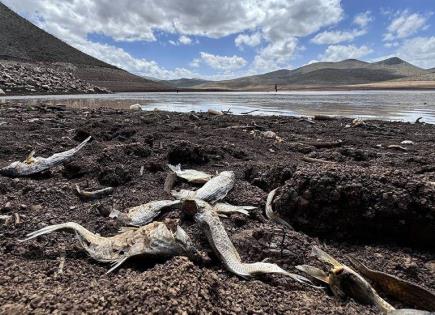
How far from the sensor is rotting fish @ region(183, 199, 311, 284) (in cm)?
282

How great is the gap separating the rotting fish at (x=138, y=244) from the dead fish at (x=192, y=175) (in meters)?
1.75

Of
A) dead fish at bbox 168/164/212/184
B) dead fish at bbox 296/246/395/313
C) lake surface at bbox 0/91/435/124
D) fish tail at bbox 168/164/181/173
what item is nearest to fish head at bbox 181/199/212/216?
dead fish at bbox 296/246/395/313

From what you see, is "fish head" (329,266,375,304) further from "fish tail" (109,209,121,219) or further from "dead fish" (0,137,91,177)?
"dead fish" (0,137,91,177)

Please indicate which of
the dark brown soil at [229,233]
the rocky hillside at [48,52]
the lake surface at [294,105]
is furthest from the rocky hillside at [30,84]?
the dark brown soil at [229,233]

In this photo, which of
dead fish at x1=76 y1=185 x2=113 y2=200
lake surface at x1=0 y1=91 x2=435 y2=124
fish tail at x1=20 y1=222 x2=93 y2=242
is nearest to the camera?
fish tail at x1=20 y1=222 x2=93 y2=242

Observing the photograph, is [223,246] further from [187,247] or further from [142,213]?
[142,213]

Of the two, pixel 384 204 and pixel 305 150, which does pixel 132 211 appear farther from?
pixel 305 150

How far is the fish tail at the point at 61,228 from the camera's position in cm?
331

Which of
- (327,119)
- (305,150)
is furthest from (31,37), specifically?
(305,150)

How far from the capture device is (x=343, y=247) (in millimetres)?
3336

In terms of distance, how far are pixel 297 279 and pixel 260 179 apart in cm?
209

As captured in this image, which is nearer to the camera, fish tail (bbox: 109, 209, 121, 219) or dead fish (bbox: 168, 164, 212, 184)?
fish tail (bbox: 109, 209, 121, 219)

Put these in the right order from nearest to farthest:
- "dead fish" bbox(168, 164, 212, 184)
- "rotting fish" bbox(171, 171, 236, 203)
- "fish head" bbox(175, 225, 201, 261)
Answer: "fish head" bbox(175, 225, 201, 261)
"rotting fish" bbox(171, 171, 236, 203)
"dead fish" bbox(168, 164, 212, 184)

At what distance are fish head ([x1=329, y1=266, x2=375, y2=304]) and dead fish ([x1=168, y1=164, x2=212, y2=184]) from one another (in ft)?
7.96
